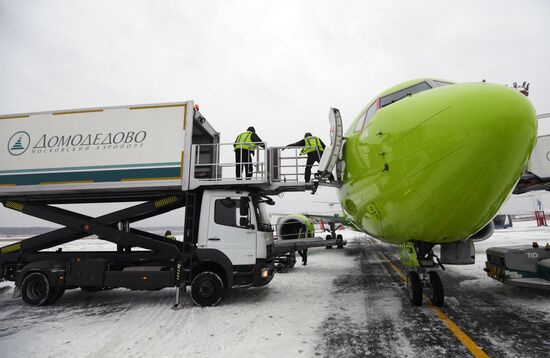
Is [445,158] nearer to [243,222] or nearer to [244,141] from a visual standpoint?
[243,222]

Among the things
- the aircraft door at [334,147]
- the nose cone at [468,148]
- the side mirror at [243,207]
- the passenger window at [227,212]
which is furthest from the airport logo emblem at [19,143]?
the nose cone at [468,148]

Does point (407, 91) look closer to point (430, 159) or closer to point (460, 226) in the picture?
point (430, 159)

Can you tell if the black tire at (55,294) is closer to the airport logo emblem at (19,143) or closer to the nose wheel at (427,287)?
the airport logo emblem at (19,143)

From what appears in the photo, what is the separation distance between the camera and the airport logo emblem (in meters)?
7.82

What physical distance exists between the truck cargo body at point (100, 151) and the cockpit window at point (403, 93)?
4.42 metres

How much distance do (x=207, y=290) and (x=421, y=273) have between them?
451 cm

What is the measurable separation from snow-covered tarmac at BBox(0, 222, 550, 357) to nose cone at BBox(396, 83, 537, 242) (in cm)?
186

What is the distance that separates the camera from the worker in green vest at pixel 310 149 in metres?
7.79

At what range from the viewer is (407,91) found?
5.65m

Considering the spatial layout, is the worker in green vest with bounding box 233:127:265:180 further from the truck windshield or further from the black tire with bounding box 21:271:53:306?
the black tire with bounding box 21:271:53:306

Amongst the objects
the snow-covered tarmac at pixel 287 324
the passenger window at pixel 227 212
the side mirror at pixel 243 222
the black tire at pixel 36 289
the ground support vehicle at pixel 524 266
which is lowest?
the snow-covered tarmac at pixel 287 324

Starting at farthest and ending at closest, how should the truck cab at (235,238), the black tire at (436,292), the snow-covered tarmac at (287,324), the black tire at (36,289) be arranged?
1. the black tire at (36,289)
2. the truck cab at (235,238)
3. the black tire at (436,292)
4. the snow-covered tarmac at (287,324)

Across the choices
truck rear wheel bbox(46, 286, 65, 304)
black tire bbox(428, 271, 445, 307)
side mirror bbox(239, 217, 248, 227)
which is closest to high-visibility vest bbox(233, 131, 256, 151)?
side mirror bbox(239, 217, 248, 227)

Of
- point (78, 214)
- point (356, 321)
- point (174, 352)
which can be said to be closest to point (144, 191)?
point (78, 214)
